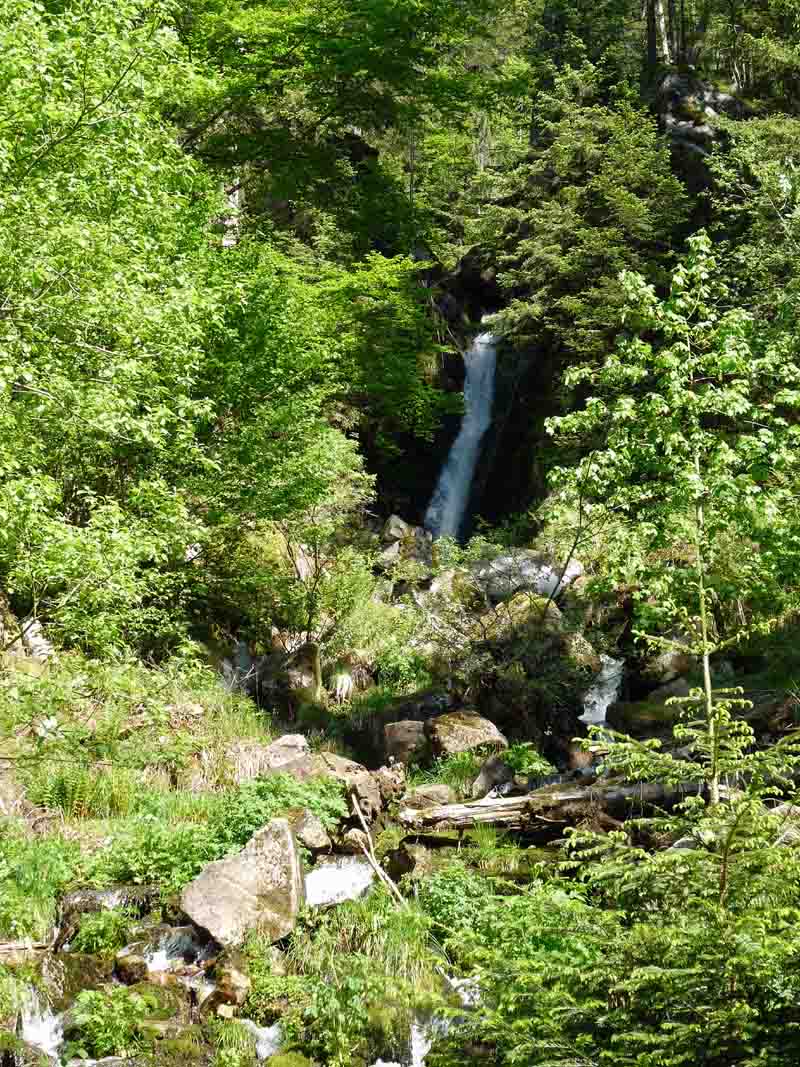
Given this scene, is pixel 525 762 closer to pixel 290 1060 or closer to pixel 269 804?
pixel 269 804

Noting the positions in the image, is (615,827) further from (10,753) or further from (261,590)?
(261,590)

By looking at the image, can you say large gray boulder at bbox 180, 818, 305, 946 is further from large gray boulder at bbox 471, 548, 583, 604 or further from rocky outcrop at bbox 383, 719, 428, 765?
large gray boulder at bbox 471, 548, 583, 604

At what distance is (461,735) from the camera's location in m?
13.5

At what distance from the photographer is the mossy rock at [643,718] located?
13.2 m

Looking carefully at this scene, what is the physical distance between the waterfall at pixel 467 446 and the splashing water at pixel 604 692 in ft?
33.3

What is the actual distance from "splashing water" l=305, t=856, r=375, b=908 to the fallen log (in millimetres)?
1223

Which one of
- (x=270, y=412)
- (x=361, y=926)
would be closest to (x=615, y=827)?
(x=361, y=926)

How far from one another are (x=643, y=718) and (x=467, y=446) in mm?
14607

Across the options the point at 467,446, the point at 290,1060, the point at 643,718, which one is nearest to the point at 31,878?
the point at 290,1060

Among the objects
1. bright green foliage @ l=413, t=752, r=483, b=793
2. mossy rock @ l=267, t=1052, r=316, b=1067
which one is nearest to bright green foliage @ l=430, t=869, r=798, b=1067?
mossy rock @ l=267, t=1052, r=316, b=1067

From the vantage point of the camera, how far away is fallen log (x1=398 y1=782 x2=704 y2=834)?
1005 cm

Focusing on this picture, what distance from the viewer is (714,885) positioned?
160 inches

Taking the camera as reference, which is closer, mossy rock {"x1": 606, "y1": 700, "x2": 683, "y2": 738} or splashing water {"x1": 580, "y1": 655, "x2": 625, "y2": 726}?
mossy rock {"x1": 606, "y1": 700, "x2": 683, "y2": 738}

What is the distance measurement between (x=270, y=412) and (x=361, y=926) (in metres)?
8.61
